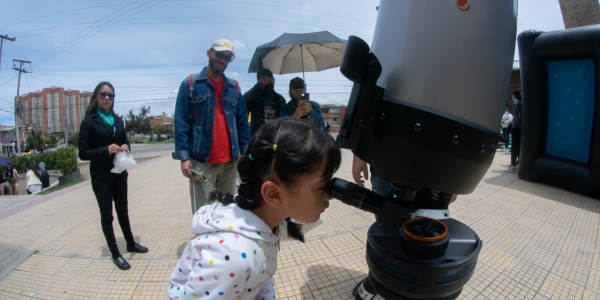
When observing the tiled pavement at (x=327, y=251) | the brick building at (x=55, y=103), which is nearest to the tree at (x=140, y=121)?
the brick building at (x=55, y=103)

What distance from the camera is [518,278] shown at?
7.20ft

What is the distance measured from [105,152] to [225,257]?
2133mm

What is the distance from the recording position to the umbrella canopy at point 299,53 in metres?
3.84

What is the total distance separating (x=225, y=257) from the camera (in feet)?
2.96

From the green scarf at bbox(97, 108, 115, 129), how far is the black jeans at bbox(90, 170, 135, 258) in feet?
1.47

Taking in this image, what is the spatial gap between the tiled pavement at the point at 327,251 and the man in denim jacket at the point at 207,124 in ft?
2.80

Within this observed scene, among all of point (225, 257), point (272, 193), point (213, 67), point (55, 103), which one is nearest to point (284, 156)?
point (272, 193)

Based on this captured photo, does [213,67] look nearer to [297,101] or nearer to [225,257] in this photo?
[297,101]

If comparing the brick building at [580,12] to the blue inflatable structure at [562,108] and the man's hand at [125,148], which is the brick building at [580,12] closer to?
the blue inflatable structure at [562,108]

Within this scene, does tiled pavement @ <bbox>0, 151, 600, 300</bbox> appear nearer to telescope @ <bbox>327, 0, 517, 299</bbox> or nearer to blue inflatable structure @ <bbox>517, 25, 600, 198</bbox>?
blue inflatable structure @ <bbox>517, 25, 600, 198</bbox>

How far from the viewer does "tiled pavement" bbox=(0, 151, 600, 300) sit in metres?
2.15

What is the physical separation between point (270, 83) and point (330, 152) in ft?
7.83

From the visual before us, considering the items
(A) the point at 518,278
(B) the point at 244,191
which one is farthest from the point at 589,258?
(B) the point at 244,191

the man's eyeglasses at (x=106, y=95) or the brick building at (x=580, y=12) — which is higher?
the brick building at (x=580, y=12)
